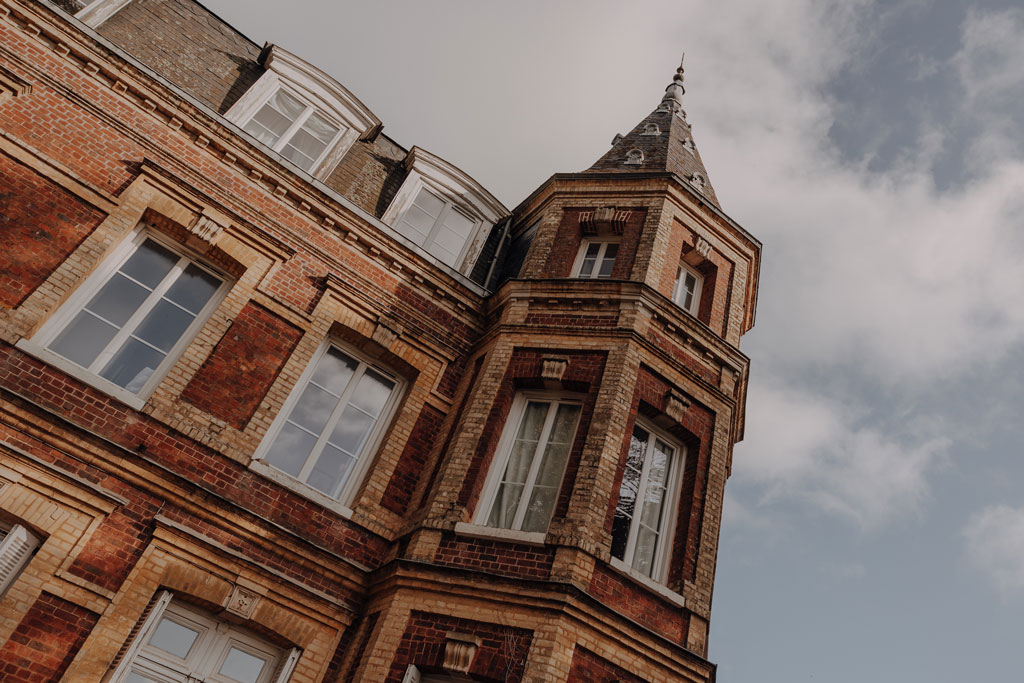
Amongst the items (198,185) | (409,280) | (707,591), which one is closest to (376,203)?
(409,280)

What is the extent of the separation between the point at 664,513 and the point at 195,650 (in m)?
5.77

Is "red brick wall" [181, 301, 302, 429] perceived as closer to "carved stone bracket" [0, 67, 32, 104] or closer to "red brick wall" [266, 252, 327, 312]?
"red brick wall" [266, 252, 327, 312]

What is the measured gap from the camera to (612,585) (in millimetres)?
8109

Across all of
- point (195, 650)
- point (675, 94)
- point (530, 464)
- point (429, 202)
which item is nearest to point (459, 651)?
point (530, 464)

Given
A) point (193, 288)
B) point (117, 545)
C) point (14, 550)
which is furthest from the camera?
A: point (193, 288)

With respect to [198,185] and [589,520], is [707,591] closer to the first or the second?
[589,520]

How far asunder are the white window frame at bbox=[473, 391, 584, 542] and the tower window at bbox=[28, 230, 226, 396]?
4.16 m

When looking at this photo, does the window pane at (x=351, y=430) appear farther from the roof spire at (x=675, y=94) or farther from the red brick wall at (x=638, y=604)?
the roof spire at (x=675, y=94)

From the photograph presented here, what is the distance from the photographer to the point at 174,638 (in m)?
7.42

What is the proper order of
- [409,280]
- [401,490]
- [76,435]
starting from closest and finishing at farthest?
[76,435] < [401,490] < [409,280]

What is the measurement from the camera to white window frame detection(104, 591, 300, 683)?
7.08m

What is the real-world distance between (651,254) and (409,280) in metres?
3.76

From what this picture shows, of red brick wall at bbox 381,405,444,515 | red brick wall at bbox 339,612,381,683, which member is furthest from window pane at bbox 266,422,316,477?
red brick wall at bbox 339,612,381,683

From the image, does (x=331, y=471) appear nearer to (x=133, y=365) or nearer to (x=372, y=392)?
(x=372, y=392)
